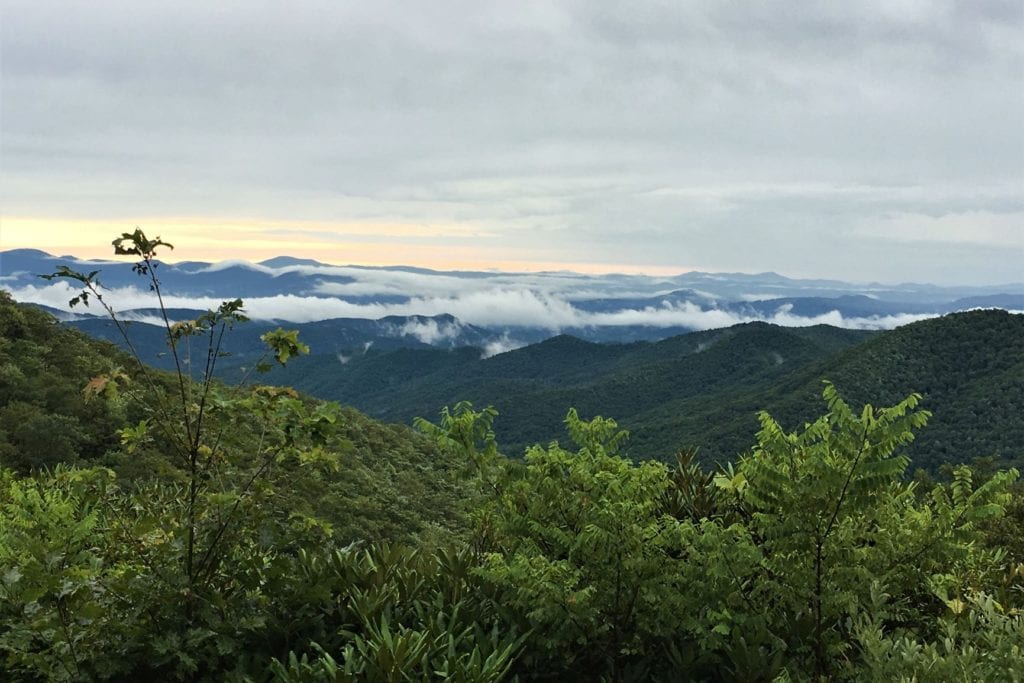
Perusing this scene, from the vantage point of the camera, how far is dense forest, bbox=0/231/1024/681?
3.52 m

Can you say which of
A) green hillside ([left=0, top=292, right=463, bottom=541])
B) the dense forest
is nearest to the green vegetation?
green hillside ([left=0, top=292, right=463, bottom=541])

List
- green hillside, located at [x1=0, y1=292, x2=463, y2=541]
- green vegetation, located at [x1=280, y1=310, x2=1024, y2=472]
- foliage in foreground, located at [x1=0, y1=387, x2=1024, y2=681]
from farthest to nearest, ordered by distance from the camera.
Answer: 1. green vegetation, located at [x1=280, y1=310, x2=1024, y2=472]
2. green hillside, located at [x1=0, y1=292, x2=463, y2=541]
3. foliage in foreground, located at [x1=0, y1=387, x2=1024, y2=681]

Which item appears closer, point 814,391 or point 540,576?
point 540,576

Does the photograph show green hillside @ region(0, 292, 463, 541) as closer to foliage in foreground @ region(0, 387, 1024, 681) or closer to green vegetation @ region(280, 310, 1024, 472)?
foliage in foreground @ region(0, 387, 1024, 681)

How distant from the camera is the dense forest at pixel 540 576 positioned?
11.6 feet

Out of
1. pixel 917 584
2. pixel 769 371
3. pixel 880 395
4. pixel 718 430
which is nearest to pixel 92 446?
pixel 917 584

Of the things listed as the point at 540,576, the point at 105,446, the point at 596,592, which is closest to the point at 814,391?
the point at 105,446

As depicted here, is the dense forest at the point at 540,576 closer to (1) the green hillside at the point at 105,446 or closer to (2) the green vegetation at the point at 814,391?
(1) the green hillside at the point at 105,446

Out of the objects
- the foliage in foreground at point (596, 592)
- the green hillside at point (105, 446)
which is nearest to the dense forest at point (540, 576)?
the foliage in foreground at point (596, 592)

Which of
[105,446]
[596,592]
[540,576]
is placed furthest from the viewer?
[105,446]

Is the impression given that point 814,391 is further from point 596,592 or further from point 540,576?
point 540,576

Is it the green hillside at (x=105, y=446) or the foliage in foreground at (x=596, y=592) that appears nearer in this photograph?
the foliage in foreground at (x=596, y=592)

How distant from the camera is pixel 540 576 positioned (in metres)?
3.86

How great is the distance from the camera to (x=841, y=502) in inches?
139
